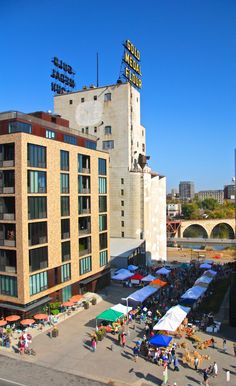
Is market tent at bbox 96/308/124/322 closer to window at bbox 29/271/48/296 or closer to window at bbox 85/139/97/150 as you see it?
window at bbox 29/271/48/296

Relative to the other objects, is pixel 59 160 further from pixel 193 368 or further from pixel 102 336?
pixel 193 368

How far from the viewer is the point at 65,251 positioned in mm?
47500

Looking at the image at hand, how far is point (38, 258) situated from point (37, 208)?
5.92 meters

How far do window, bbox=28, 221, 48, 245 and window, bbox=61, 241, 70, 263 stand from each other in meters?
4.18

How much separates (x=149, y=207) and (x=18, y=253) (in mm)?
49513

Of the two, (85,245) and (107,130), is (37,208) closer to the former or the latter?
(85,245)

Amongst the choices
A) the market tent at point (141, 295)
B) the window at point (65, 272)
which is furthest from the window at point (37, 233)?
the market tent at point (141, 295)

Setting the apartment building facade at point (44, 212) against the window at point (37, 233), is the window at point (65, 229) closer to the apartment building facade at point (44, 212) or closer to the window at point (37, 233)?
the apartment building facade at point (44, 212)

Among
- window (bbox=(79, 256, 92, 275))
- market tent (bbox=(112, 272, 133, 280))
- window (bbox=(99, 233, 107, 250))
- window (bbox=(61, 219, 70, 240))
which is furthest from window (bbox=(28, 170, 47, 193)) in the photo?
market tent (bbox=(112, 272, 133, 280))

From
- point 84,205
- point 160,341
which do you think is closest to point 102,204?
point 84,205

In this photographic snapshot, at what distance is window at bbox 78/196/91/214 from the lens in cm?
5166

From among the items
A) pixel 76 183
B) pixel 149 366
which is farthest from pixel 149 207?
pixel 149 366

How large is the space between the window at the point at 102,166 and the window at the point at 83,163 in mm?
3171

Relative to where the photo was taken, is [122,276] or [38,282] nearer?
[38,282]
